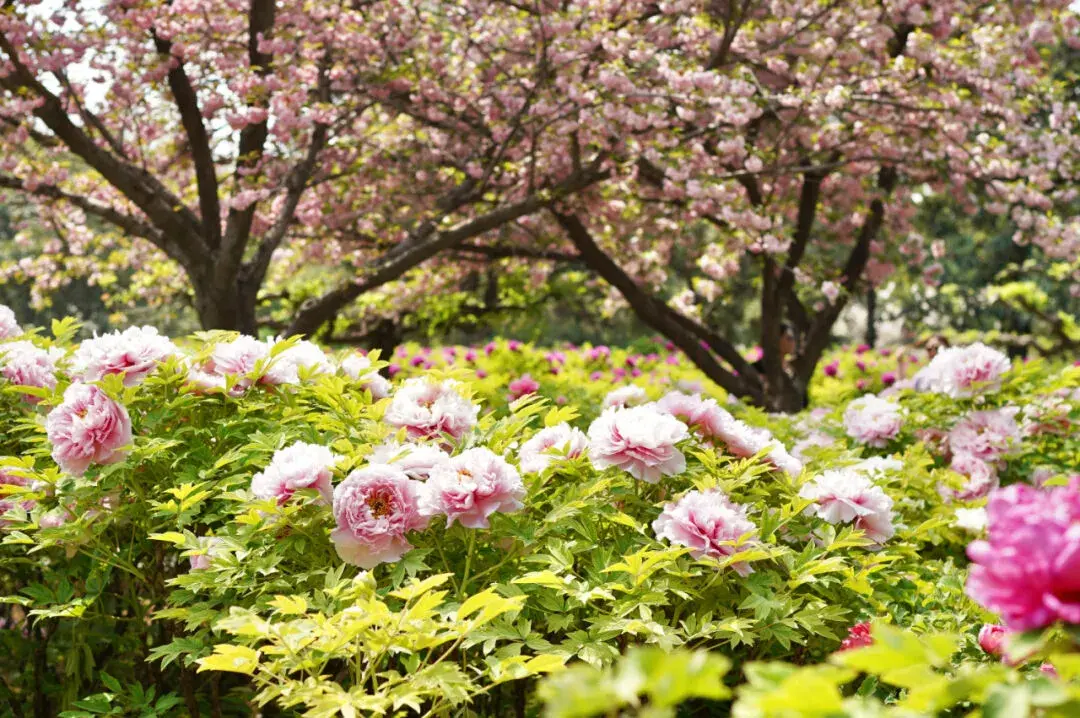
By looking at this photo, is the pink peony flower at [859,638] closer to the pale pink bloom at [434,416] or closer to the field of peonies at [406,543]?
the field of peonies at [406,543]

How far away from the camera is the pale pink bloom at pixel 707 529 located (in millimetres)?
2229

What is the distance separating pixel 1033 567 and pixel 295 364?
2.33 metres

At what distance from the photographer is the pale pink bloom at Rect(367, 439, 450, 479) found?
7.52 feet

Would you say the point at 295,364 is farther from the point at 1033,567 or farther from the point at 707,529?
the point at 1033,567

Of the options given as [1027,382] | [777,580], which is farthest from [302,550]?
[1027,382]

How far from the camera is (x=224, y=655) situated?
1.83 m

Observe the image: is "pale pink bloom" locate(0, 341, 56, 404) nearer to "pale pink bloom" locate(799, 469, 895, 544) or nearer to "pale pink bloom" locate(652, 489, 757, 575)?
"pale pink bloom" locate(652, 489, 757, 575)

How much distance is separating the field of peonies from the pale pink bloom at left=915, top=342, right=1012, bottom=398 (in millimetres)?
898

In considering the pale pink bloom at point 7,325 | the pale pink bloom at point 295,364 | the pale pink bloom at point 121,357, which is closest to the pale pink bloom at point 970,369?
the pale pink bloom at point 295,364

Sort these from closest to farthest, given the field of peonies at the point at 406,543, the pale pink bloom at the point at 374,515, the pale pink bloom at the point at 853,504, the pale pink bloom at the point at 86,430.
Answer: the field of peonies at the point at 406,543
the pale pink bloom at the point at 374,515
the pale pink bloom at the point at 86,430
the pale pink bloom at the point at 853,504

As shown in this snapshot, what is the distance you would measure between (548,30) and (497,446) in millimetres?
5336

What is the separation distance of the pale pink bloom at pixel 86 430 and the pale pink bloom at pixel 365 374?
0.76 m

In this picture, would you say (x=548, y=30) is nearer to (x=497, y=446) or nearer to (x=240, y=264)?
(x=240, y=264)

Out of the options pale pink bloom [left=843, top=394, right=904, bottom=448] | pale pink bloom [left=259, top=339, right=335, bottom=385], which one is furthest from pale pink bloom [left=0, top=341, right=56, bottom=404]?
pale pink bloom [left=843, top=394, right=904, bottom=448]
